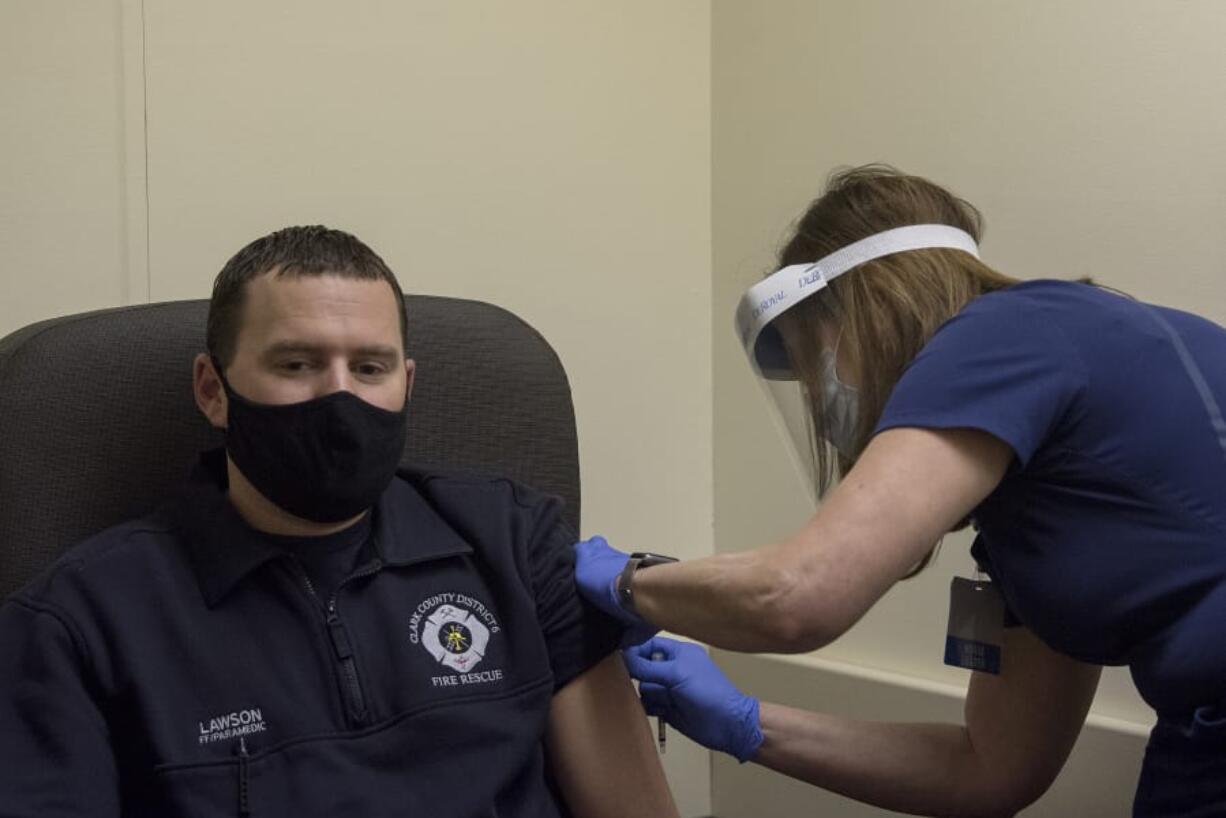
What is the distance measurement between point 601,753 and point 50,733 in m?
0.58

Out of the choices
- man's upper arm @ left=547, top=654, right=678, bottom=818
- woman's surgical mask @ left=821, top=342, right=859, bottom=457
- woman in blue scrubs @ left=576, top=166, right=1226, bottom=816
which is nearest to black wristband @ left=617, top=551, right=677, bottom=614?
woman in blue scrubs @ left=576, top=166, right=1226, bottom=816

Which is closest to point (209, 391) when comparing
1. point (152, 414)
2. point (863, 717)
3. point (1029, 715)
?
point (152, 414)

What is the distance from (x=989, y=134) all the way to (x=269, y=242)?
1.17 m

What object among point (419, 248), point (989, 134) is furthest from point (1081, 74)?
point (419, 248)

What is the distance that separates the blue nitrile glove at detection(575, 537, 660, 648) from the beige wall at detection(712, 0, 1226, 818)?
77 cm

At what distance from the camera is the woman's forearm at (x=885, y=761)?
1493 mm

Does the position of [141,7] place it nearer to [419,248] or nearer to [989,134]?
→ [419,248]

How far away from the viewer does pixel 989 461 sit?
1.11 m

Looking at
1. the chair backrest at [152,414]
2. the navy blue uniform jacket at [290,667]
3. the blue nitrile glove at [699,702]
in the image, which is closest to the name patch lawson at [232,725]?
the navy blue uniform jacket at [290,667]

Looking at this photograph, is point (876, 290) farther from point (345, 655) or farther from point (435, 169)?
point (435, 169)

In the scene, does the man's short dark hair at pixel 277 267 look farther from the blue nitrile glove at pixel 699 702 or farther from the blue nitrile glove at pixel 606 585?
the blue nitrile glove at pixel 699 702

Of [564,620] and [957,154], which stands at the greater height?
[957,154]

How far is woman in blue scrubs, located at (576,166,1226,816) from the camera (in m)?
1.09

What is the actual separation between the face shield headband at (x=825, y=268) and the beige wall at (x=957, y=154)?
1.81 feet
